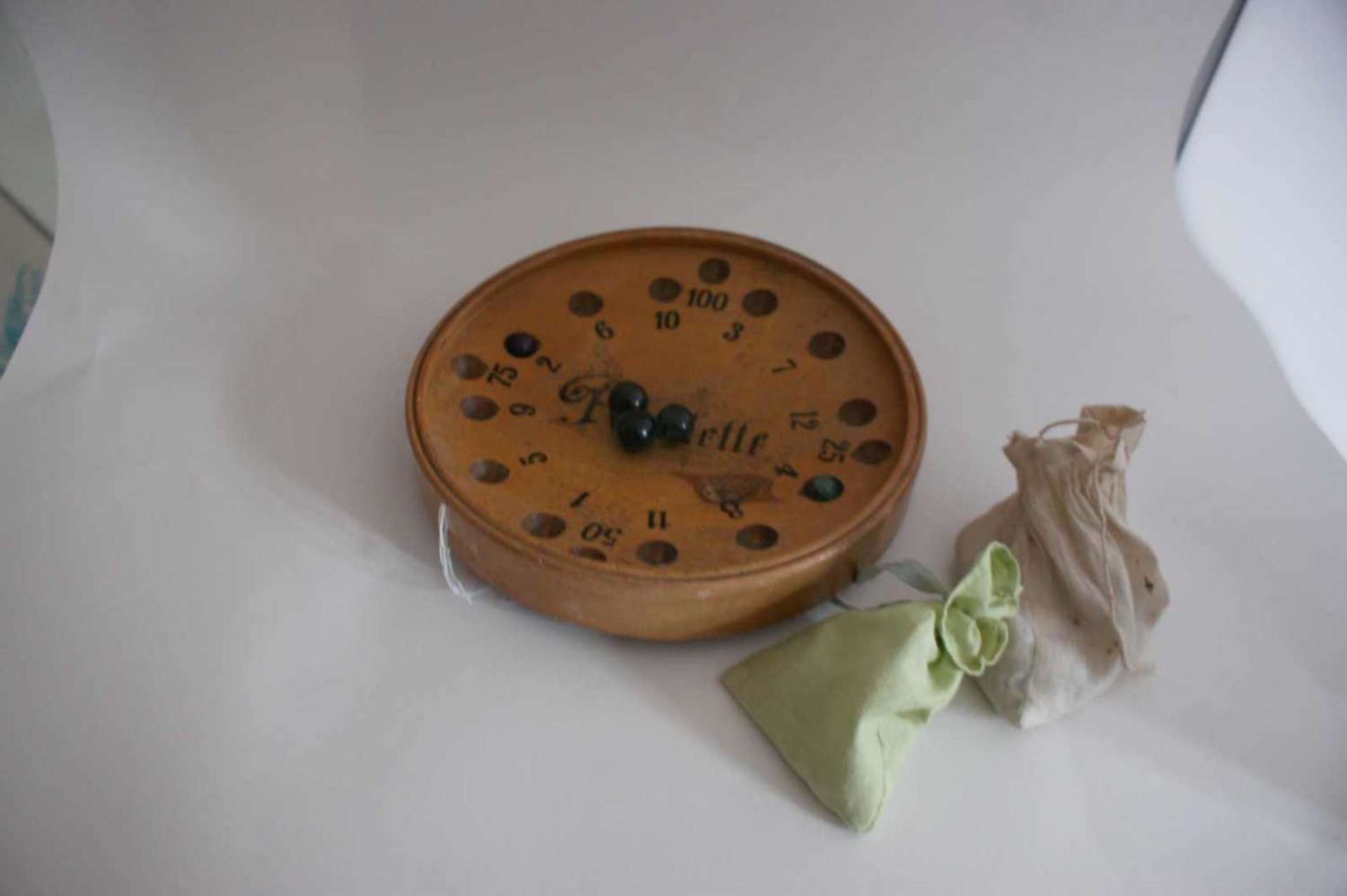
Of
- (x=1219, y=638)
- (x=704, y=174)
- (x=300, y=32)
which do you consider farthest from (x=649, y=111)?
(x=1219, y=638)

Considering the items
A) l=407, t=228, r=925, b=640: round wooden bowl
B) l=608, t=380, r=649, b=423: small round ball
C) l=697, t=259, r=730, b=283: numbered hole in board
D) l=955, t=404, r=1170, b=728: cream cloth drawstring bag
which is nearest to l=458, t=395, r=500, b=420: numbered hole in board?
l=407, t=228, r=925, b=640: round wooden bowl

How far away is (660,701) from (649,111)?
737mm

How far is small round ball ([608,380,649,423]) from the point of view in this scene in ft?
3.58

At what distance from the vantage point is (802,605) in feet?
3.34

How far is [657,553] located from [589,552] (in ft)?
0.17

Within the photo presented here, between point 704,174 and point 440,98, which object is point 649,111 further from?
point 440,98

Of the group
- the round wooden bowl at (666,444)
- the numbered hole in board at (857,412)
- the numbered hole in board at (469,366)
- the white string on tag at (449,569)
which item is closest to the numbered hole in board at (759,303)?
the round wooden bowl at (666,444)

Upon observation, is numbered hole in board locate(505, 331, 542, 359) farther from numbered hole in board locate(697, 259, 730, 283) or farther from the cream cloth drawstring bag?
the cream cloth drawstring bag

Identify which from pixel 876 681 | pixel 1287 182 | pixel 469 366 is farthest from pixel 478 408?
pixel 1287 182

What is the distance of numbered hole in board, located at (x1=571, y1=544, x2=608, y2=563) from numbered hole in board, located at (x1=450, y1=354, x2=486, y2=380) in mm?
216

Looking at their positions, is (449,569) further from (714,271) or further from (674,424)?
(714,271)

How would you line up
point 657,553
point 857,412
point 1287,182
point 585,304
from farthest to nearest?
point 585,304
point 857,412
point 657,553
point 1287,182

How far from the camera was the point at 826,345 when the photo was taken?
117cm

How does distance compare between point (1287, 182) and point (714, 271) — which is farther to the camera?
point (714, 271)
